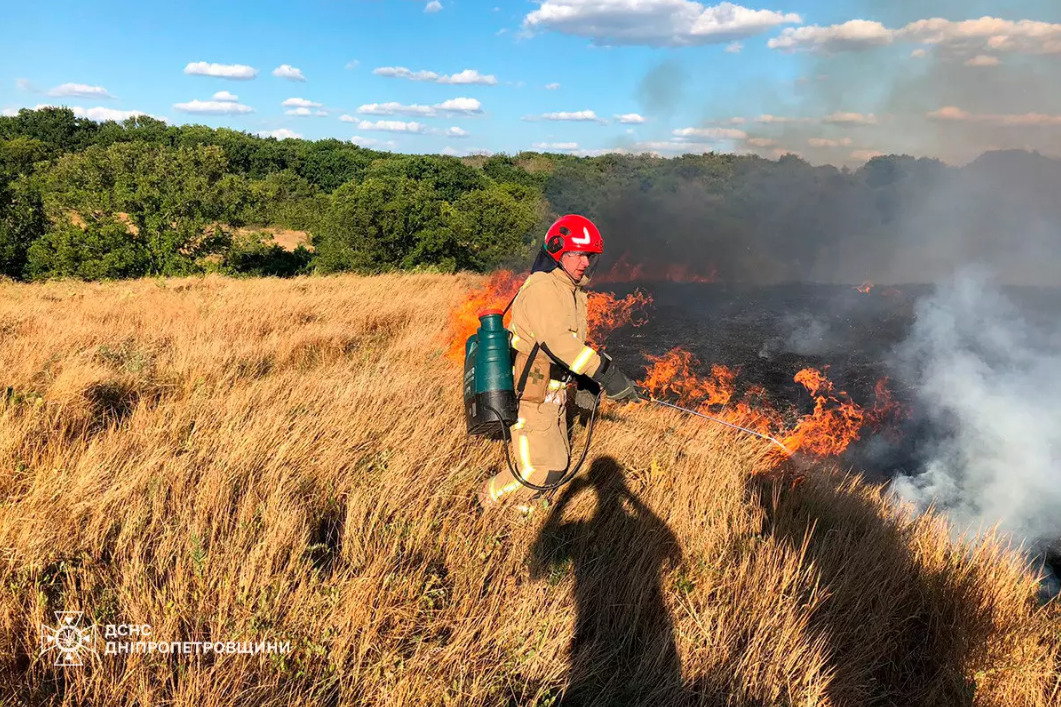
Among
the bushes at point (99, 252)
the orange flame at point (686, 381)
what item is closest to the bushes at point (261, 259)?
the bushes at point (99, 252)

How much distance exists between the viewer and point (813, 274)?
66.2 ft

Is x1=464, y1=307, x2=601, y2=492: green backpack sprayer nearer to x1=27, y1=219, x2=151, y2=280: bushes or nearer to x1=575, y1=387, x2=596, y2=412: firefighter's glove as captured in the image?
x1=575, y1=387, x2=596, y2=412: firefighter's glove

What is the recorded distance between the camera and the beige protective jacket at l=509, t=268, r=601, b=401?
3.04 m

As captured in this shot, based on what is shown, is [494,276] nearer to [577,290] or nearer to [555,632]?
[577,290]

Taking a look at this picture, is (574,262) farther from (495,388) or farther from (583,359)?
(495,388)

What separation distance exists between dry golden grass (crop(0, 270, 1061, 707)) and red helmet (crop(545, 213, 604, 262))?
1.52 metres

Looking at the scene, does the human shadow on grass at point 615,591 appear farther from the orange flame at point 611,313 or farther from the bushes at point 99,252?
the bushes at point 99,252

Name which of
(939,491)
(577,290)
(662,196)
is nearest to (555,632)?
(577,290)

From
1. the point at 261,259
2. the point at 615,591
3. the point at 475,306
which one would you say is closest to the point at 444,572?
the point at 615,591

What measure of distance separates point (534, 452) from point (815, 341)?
823cm

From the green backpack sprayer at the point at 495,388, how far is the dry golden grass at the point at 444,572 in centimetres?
37

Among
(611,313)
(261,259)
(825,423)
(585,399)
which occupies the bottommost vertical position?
(825,423)

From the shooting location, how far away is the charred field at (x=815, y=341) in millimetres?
6621

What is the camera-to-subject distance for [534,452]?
10.7 ft
